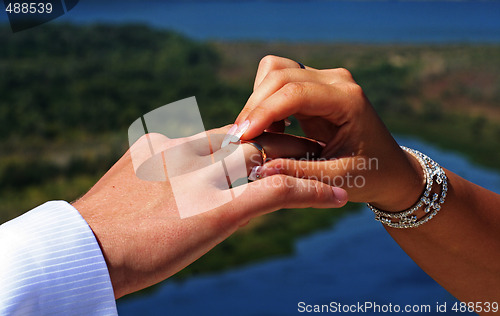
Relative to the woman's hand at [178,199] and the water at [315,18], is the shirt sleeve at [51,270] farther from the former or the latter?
the water at [315,18]

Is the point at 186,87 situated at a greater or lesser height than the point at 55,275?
Result: lesser

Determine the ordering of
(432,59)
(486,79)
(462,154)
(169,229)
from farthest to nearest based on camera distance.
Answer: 1. (432,59)
2. (486,79)
3. (462,154)
4. (169,229)

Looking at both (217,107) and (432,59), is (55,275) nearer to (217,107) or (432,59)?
(217,107)

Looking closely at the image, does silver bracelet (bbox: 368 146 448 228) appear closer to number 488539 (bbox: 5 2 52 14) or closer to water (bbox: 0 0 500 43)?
number 488539 (bbox: 5 2 52 14)

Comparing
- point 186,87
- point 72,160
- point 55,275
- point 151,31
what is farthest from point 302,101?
point 151,31

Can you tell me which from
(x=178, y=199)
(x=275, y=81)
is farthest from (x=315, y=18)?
(x=178, y=199)

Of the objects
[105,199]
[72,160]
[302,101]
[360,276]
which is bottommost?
[360,276]

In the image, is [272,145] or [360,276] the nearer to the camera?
[272,145]
